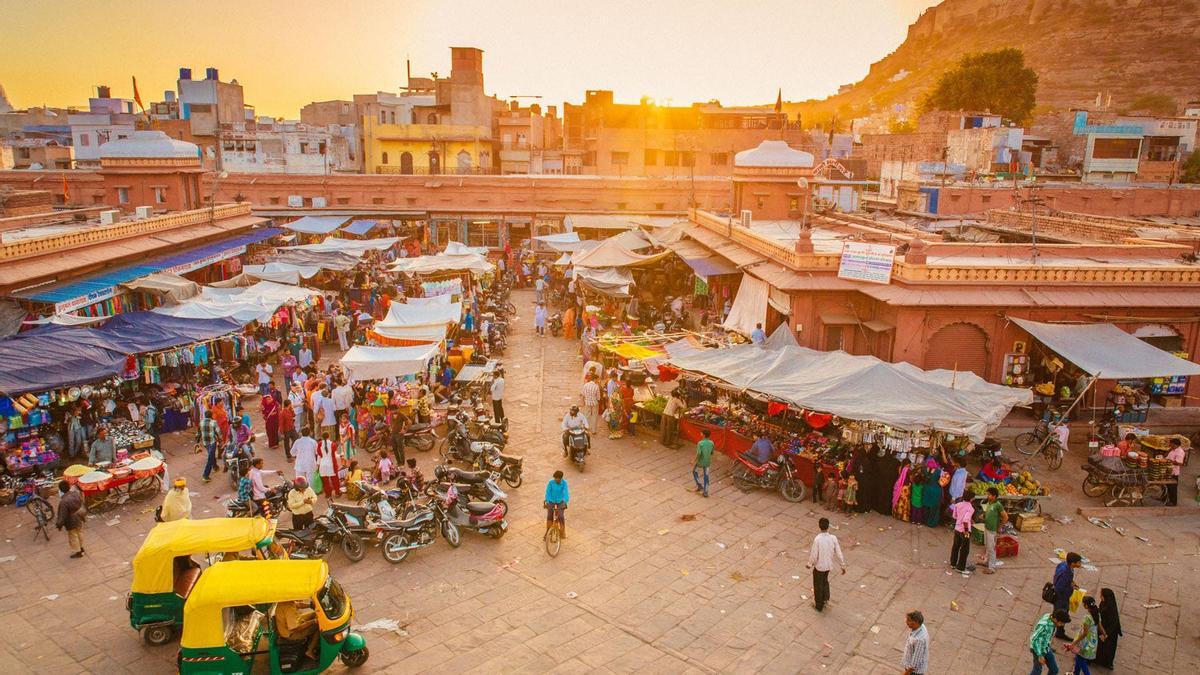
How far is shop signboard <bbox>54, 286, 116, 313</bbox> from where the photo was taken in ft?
54.4

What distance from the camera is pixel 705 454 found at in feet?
42.3

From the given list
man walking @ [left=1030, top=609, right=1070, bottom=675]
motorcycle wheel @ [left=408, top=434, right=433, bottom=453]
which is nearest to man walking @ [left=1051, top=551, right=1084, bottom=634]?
man walking @ [left=1030, top=609, right=1070, bottom=675]

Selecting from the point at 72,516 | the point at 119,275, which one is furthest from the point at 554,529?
the point at 119,275

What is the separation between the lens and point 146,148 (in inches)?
1109

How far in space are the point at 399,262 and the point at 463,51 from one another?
98.2 ft

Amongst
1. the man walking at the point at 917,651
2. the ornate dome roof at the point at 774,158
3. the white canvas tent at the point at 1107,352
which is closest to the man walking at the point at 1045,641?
the man walking at the point at 917,651

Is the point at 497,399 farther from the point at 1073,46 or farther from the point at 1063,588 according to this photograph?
the point at 1073,46

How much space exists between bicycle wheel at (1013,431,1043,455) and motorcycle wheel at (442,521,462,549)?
34.4ft

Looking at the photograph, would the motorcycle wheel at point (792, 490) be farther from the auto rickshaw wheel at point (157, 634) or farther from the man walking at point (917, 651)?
the auto rickshaw wheel at point (157, 634)

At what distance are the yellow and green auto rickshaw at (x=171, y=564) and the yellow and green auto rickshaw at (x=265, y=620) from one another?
731mm

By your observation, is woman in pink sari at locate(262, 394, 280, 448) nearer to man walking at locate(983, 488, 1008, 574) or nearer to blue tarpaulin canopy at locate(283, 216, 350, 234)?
man walking at locate(983, 488, 1008, 574)

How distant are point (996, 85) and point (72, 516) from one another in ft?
212

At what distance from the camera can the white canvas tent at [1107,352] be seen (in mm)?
13648

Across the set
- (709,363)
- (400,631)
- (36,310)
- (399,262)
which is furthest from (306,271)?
(400,631)
